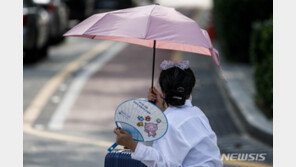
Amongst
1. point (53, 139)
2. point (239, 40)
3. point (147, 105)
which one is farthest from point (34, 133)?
point (239, 40)

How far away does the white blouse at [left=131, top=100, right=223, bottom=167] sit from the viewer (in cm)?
345

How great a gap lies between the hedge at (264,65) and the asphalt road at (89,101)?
0.49m

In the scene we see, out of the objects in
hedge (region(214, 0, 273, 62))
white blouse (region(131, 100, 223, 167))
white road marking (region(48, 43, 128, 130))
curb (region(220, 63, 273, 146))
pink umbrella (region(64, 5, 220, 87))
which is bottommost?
white road marking (region(48, 43, 128, 130))

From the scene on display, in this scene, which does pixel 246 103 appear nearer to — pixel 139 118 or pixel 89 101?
pixel 89 101

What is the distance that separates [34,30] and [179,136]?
38.1 feet

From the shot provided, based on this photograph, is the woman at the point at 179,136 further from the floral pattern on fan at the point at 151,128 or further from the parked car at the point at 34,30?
the parked car at the point at 34,30

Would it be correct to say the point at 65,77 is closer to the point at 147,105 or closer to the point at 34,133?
the point at 34,133

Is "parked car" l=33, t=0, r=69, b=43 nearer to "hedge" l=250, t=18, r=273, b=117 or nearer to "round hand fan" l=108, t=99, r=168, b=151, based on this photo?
"hedge" l=250, t=18, r=273, b=117

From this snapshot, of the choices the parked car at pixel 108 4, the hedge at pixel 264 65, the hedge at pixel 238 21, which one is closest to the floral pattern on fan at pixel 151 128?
the hedge at pixel 264 65

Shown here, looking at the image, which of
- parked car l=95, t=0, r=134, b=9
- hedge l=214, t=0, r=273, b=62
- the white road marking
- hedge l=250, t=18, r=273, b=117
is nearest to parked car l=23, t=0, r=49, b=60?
the white road marking

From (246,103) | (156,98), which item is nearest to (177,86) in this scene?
(156,98)

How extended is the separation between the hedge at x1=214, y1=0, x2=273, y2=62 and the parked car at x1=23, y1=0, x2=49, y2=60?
4056 mm

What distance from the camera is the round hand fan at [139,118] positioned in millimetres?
3592

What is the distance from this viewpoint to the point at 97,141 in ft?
27.8
